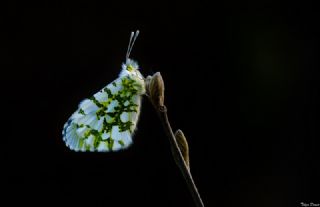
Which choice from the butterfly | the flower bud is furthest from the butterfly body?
the flower bud

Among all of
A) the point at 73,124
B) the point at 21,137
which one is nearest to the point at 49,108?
the point at 21,137

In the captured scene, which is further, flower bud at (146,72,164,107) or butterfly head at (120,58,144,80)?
butterfly head at (120,58,144,80)

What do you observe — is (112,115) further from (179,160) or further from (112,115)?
(179,160)

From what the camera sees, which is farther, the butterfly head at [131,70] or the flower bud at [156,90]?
the butterfly head at [131,70]

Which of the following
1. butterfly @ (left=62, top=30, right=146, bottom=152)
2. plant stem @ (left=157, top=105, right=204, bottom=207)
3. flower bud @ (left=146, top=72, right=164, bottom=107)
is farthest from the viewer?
butterfly @ (left=62, top=30, right=146, bottom=152)

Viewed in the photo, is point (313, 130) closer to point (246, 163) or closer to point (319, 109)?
point (319, 109)

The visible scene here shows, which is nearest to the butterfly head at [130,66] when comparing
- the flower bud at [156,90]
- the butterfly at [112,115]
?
the butterfly at [112,115]

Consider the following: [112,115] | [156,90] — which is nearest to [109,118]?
[112,115]

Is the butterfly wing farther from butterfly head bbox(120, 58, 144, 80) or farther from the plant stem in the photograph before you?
the plant stem

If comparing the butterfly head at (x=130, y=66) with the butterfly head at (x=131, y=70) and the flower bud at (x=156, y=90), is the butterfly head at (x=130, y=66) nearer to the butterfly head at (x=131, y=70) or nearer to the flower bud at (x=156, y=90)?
the butterfly head at (x=131, y=70)
